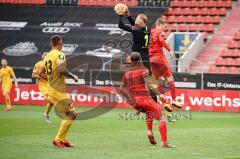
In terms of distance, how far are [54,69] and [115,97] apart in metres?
15.0

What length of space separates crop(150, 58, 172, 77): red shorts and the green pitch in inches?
61.6

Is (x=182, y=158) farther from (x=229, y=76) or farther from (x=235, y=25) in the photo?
(x=235, y=25)

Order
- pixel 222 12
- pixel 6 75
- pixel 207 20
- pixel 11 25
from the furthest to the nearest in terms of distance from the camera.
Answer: pixel 11 25
pixel 222 12
pixel 207 20
pixel 6 75

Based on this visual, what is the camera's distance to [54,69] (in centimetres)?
1496

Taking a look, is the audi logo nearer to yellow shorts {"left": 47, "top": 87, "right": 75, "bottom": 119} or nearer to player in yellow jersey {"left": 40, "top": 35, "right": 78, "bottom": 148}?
player in yellow jersey {"left": 40, "top": 35, "right": 78, "bottom": 148}

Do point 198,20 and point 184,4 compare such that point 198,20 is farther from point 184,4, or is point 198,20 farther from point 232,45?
point 232,45

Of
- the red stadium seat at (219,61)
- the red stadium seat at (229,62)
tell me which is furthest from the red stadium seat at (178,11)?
the red stadium seat at (229,62)

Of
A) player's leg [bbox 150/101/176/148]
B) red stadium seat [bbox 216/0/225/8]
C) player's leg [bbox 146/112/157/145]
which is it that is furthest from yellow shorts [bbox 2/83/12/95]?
player's leg [bbox 150/101/176/148]

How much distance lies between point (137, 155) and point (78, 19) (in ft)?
87.2

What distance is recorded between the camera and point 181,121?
2266cm

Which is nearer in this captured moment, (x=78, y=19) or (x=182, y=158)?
(x=182, y=158)

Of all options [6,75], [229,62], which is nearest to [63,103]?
[6,75]

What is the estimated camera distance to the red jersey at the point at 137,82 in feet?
49.6

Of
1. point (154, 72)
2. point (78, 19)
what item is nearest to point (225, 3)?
point (78, 19)
